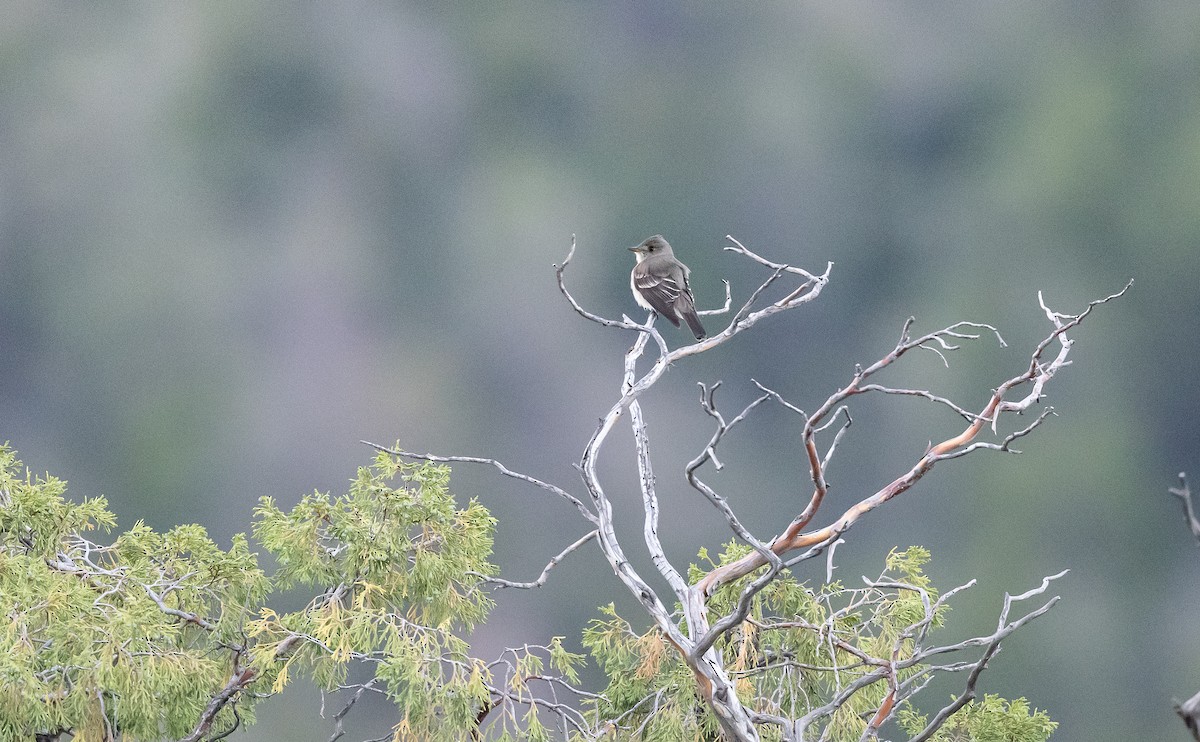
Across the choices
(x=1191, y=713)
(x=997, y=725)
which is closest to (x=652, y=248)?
(x=997, y=725)

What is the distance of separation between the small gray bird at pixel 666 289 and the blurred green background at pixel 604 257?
25.1 metres

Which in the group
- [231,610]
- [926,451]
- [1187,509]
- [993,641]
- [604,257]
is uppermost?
[604,257]

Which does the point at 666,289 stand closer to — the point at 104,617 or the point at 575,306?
the point at 575,306

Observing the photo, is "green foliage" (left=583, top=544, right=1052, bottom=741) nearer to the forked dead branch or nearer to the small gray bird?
the forked dead branch

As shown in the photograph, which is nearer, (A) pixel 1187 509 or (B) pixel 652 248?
(A) pixel 1187 509

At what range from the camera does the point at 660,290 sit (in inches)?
428

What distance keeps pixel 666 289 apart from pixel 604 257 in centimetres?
4409

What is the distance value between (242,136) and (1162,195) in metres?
36.7

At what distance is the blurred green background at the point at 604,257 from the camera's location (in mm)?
48062

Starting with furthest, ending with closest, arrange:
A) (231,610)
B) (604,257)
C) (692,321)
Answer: (604,257) → (692,321) → (231,610)

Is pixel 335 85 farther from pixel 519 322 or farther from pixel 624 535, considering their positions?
pixel 624 535

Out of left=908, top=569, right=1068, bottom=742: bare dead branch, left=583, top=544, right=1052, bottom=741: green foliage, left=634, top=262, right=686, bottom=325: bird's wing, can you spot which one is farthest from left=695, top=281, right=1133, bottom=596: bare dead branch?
left=634, top=262, right=686, bottom=325: bird's wing

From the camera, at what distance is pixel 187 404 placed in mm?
53594

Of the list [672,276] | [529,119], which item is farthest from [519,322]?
[672,276]
